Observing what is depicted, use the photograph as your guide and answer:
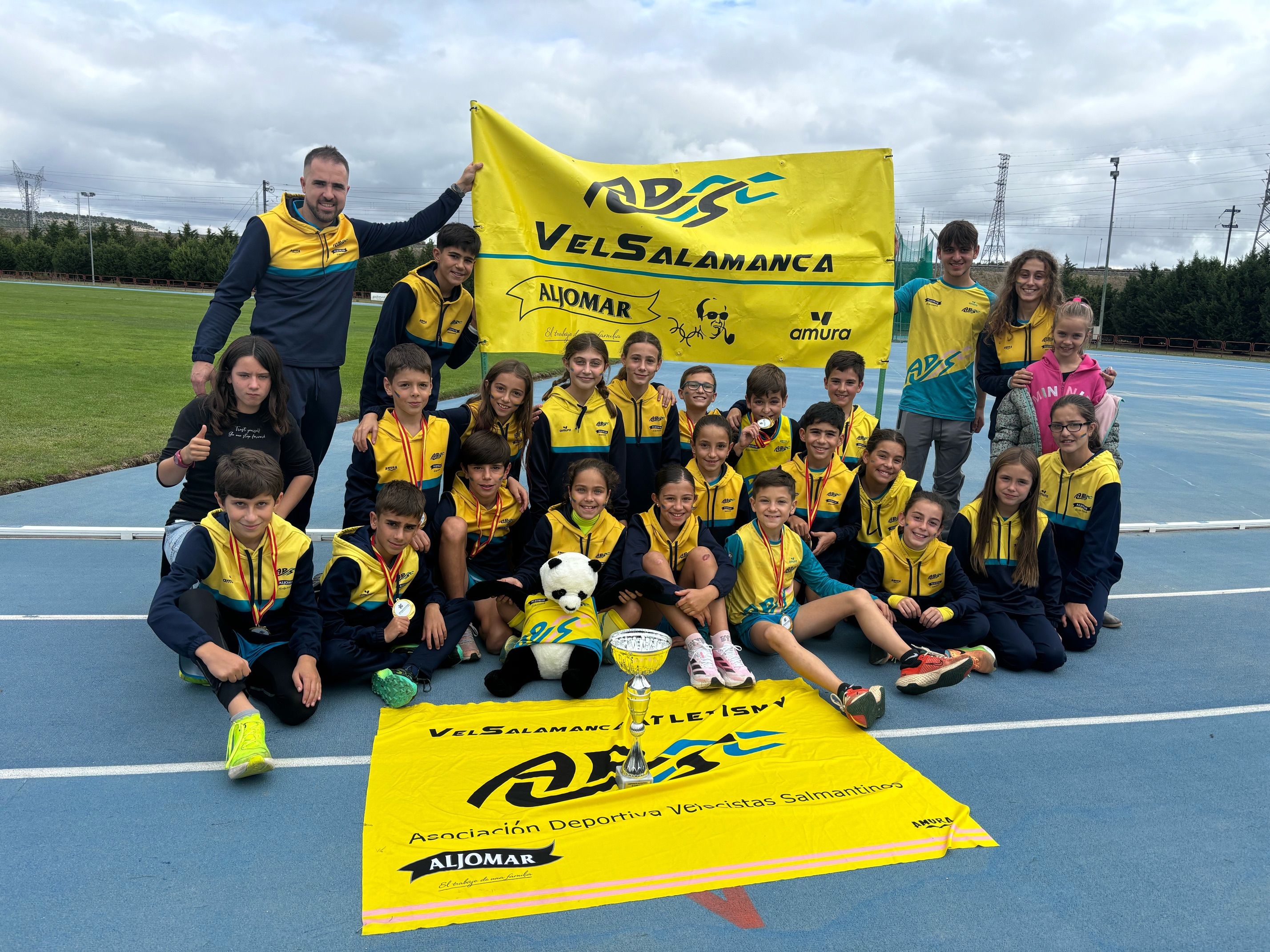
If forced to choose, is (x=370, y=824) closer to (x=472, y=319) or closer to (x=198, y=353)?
→ (x=198, y=353)

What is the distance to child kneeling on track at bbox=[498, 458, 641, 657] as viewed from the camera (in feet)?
13.2

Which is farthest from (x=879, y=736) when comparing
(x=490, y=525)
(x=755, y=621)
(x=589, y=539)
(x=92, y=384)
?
(x=92, y=384)

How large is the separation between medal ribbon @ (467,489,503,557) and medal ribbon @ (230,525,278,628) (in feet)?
3.65

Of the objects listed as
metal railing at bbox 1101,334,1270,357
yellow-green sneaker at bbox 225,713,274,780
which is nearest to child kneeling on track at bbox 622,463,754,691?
yellow-green sneaker at bbox 225,713,274,780

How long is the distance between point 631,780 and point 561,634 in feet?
3.46

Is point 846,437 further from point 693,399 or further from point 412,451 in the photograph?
point 412,451

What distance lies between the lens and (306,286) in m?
4.61

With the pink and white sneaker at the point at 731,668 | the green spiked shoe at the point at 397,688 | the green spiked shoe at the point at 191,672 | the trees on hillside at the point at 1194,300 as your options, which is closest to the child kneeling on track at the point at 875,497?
the pink and white sneaker at the point at 731,668

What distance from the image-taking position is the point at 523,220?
5.00 m

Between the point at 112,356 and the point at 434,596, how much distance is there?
15262 millimetres

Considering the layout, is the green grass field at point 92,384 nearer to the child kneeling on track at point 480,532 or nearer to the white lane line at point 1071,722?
the child kneeling on track at point 480,532

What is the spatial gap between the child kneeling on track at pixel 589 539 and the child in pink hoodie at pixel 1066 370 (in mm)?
2696

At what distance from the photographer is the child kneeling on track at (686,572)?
388 cm

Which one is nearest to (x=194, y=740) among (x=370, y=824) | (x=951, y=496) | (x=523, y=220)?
(x=370, y=824)
